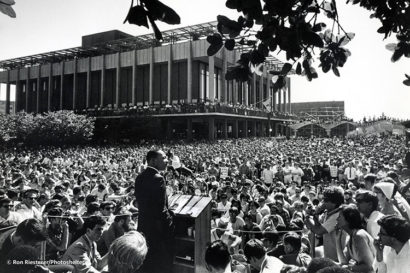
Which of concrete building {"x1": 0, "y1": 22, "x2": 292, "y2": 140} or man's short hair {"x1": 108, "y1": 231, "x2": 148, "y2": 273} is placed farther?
concrete building {"x1": 0, "y1": 22, "x2": 292, "y2": 140}

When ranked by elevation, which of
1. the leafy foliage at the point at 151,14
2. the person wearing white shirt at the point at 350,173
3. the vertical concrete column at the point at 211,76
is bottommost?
the person wearing white shirt at the point at 350,173

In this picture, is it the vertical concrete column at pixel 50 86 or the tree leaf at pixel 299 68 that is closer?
the tree leaf at pixel 299 68

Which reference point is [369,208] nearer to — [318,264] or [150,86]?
[318,264]

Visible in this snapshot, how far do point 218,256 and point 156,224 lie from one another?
2.61 ft

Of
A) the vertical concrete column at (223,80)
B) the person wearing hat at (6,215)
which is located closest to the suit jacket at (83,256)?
the person wearing hat at (6,215)

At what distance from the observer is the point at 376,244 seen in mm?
3576

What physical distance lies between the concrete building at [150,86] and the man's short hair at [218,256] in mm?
34144

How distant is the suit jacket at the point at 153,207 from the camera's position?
3645 mm

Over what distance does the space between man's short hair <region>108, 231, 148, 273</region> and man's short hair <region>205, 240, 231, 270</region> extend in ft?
2.23

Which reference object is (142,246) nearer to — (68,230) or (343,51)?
(343,51)

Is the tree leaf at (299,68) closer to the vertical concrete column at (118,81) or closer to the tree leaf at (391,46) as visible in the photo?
the tree leaf at (391,46)

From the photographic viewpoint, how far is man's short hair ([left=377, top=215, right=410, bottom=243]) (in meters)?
3.34

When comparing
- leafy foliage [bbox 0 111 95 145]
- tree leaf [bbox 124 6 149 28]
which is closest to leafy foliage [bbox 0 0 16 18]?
tree leaf [bbox 124 6 149 28]

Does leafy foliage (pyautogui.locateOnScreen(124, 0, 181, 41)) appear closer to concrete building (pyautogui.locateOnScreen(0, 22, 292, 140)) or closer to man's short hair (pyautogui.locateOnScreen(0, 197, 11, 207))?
man's short hair (pyautogui.locateOnScreen(0, 197, 11, 207))
